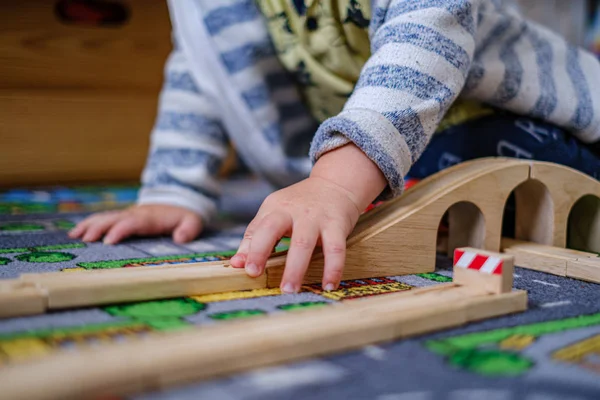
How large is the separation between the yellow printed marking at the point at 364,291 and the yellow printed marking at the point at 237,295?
40 mm

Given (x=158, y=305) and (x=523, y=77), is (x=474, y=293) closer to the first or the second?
(x=158, y=305)

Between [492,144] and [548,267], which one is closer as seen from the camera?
[548,267]

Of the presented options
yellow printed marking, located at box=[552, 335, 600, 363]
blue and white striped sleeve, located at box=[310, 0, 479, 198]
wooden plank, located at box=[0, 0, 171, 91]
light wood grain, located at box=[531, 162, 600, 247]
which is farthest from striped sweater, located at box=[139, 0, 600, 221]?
wooden plank, located at box=[0, 0, 171, 91]

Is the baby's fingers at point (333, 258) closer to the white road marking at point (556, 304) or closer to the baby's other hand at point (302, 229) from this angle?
the baby's other hand at point (302, 229)

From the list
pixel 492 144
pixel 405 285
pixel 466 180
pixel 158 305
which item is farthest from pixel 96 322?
pixel 492 144

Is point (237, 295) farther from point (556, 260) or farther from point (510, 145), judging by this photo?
point (510, 145)

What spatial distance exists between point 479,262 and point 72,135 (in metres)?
1.00

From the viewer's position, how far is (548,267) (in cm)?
57

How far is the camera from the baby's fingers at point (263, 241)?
17.9 inches

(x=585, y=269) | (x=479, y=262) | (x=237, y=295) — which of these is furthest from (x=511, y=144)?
(x=237, y=295)

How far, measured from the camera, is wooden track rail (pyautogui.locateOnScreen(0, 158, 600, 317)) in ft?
1.31

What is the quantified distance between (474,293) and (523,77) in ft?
1.26

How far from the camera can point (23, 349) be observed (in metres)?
0.32

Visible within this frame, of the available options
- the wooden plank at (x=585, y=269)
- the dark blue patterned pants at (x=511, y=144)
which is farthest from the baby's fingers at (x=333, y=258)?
the dark blue patterned pants at (x=511, y=144)
